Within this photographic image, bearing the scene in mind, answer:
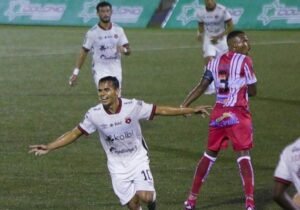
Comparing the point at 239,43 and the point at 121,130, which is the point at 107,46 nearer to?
the point at 239,43

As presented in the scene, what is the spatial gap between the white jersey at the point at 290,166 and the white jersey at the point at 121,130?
9.36ft

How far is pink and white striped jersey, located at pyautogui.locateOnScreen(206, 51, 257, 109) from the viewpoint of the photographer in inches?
450

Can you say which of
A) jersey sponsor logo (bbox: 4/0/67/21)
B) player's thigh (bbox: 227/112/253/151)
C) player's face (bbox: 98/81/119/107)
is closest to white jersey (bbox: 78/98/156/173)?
player's face (bbox: 98/81/119/107)

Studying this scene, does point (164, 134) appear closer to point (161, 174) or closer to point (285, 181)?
point (161, 174)

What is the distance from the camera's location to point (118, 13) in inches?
1810

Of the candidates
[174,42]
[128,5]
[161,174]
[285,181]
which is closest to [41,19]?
[128,5]

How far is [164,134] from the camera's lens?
1794 centimetres

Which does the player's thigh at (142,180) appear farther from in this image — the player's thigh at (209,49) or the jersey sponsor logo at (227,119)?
the player's thigh at (209,49)

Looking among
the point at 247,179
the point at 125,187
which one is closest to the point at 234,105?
the point at 247,179

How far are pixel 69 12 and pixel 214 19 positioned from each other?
25.4 meters

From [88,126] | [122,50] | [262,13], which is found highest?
[88,126]

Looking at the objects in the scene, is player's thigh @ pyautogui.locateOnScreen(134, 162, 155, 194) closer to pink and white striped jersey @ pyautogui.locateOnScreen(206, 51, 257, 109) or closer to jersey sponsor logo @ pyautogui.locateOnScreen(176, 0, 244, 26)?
pink and white striped jersey @ pyautogui.locateOnScreen(206, 51, 257, 109)

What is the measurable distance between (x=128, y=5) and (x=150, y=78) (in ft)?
65.1

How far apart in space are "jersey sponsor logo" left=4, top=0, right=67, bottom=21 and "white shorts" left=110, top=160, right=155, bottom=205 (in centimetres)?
3680
